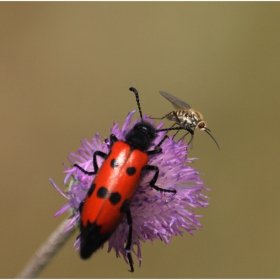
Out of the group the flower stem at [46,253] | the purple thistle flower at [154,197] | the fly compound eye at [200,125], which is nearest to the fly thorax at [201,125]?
the fly compound eye at [200,125]

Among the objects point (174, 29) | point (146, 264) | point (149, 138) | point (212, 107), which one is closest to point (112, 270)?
point (146, 264)

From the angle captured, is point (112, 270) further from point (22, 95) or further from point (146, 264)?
point (22, 95)

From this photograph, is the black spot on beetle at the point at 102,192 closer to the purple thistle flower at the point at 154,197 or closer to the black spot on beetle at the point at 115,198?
the black spot on beetle at the point at 115,198

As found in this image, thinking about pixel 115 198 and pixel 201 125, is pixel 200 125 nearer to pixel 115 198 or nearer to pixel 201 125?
pixel 201 125

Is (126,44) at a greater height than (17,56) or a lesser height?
lesser

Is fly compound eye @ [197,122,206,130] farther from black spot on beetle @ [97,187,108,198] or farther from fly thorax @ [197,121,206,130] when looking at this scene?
black spot on beetle @ [97,187,108,198]

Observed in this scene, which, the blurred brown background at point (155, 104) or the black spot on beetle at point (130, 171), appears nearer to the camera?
the black spot on beetle at point (130, 171)
